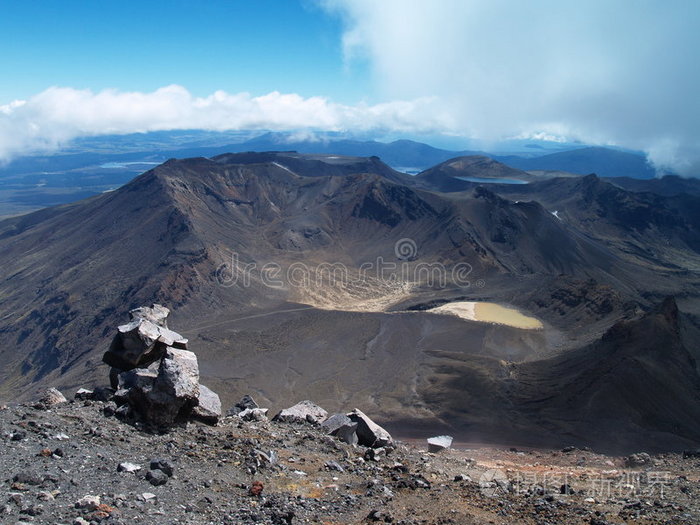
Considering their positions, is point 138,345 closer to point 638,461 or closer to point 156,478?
point 156,478

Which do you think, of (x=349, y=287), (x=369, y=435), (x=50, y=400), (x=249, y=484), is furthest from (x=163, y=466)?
(x=349, y=287)

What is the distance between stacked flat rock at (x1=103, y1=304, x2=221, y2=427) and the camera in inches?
531

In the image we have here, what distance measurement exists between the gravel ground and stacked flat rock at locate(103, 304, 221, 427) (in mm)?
475

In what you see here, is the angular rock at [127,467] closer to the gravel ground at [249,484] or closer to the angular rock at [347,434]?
the gravel ground at [249,484]

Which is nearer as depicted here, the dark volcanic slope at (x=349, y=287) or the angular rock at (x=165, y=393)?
the angular rock at (x=165, y=393)

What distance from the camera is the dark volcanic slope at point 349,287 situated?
41.1 meters

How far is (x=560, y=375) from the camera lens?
1517 inches

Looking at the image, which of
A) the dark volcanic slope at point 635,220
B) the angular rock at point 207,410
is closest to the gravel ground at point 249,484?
the angular rock at point 207,410

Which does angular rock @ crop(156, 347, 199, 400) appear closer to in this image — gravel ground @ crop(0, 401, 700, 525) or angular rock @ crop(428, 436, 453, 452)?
gravel ground @ crop(0, 401, 700, 525)

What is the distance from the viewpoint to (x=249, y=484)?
1162cm

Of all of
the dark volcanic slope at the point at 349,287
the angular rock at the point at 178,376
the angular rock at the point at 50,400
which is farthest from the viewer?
the dark volcanic slope at the point at 349,287

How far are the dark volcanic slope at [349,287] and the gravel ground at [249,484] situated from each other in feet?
66.9

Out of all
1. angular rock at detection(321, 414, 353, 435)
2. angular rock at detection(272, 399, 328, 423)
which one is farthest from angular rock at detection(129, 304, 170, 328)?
angular rock at detection(321, 414, 353, 435)

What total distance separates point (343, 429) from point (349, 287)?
6202 cm
